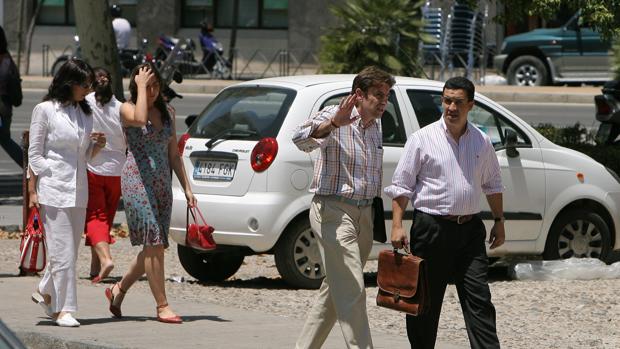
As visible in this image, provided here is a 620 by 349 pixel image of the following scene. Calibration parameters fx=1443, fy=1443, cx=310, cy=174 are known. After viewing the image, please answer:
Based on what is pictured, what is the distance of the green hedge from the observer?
46.5 feet

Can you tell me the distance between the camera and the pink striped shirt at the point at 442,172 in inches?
287

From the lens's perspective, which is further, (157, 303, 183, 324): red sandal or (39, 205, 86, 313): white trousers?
(157, 303, 183, 324): red sandal

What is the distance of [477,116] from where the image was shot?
11.4 meters

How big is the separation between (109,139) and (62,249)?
76.0 inches

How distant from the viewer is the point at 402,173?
7.35 meters

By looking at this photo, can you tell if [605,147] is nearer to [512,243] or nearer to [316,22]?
[512,243]

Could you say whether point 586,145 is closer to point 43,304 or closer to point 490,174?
point 43,304

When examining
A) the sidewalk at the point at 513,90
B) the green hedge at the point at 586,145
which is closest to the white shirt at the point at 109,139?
the green hedge at the point at 586,145

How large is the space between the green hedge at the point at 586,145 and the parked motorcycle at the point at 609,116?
145mm

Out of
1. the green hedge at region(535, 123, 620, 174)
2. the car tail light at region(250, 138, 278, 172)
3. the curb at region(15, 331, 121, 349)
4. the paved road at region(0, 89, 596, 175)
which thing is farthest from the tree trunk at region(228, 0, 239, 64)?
the curb at region(15, 331, 121, 349)

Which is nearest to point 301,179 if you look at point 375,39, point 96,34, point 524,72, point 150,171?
point 150,171

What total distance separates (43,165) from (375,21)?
14.0 metres

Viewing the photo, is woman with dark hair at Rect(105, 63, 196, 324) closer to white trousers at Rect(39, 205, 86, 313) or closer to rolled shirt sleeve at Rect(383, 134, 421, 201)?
white trousers at Rect(39, 205, 86, 313)

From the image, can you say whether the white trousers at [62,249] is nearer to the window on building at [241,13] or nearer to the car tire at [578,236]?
the car tire at [578,236]
